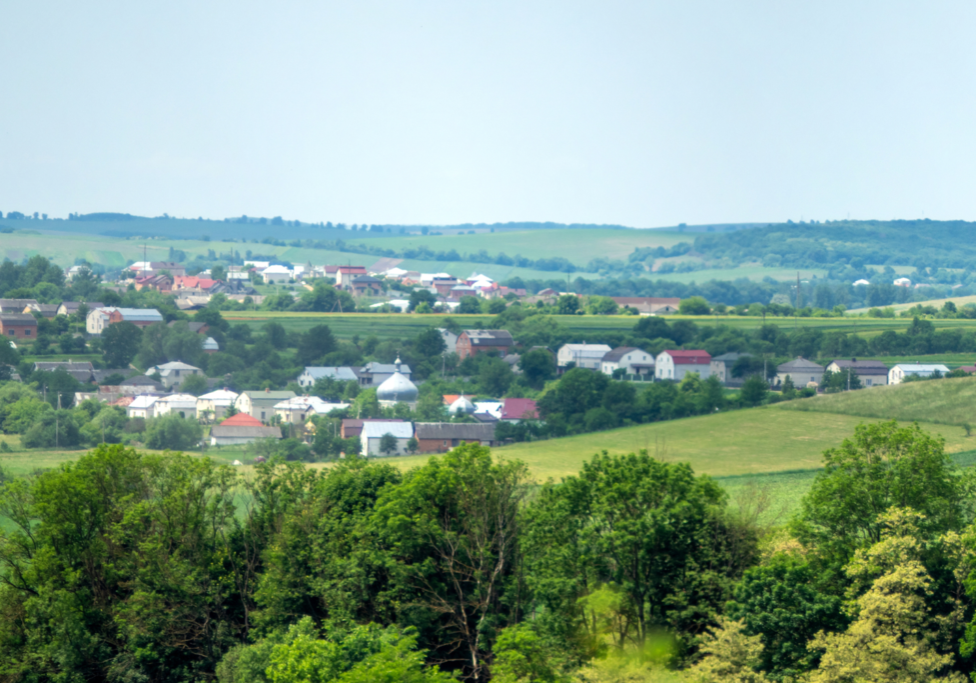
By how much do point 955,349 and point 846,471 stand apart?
286 ft

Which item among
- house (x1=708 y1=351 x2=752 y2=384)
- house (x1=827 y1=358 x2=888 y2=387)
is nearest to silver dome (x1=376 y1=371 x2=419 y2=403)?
house (x1=708 y1=351 x2=752 y2=384)

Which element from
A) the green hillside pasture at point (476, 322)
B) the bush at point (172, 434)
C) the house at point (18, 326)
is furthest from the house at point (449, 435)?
the house at point (18, 326)

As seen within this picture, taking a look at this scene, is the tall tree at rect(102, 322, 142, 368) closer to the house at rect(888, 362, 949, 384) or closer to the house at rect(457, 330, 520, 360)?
the house at rect(457, 330, 520, 360)

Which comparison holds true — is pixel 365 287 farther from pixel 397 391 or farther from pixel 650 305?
pixel 397 391

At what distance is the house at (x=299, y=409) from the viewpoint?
9038cm

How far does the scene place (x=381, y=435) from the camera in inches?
3083

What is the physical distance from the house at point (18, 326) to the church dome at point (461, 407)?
52.5 metres

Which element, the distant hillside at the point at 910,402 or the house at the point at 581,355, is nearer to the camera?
the distant hillside at the point at 910,402

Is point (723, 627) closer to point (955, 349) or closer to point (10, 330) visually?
point (955, 349)


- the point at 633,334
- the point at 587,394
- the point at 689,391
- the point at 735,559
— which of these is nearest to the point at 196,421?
the point at 587,394

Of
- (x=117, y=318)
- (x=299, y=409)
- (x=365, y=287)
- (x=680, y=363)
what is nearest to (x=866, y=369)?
(x=680, y=363)

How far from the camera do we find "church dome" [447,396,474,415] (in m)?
88.7

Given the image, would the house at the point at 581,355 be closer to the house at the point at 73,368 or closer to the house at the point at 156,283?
the house at the point at 73,368

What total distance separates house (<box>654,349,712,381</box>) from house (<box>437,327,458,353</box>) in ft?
69.4
